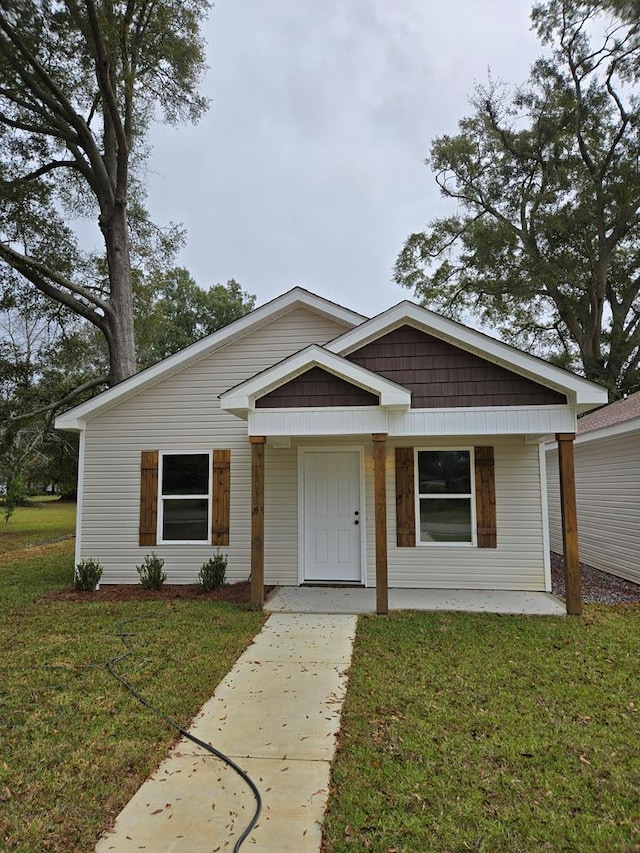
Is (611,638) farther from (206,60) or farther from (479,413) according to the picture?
(206,60)

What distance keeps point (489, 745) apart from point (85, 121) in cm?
1701

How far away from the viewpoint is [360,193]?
23.1m

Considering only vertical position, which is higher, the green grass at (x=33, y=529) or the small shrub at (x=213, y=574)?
the small shrub at (x=213, y=574)

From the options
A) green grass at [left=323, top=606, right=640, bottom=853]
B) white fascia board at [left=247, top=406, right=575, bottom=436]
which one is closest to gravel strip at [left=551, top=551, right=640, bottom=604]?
green grass at [left=323, top=606, right=640, bottom=853]

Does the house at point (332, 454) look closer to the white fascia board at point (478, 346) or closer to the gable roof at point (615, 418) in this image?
the white fascia board at point (478, 346)

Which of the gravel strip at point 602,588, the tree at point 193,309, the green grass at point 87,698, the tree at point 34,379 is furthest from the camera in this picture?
the tree at point 193,309

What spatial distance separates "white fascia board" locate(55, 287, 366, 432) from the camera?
8617 millimetres

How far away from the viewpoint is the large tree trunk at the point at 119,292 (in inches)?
535

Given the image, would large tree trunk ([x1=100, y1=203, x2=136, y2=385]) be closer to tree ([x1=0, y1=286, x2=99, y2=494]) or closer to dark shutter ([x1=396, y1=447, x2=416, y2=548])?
tree ([x1=0, y1=286, x2=99, y2=494])

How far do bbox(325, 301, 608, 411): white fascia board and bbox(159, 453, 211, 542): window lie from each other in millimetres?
3355

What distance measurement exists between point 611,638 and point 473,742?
308cm

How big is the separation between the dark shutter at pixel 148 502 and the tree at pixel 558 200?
55.8ft

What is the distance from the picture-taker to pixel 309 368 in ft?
22.2

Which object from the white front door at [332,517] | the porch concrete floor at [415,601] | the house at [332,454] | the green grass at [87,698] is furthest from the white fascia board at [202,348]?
the porch concrete floor at [415,601]
